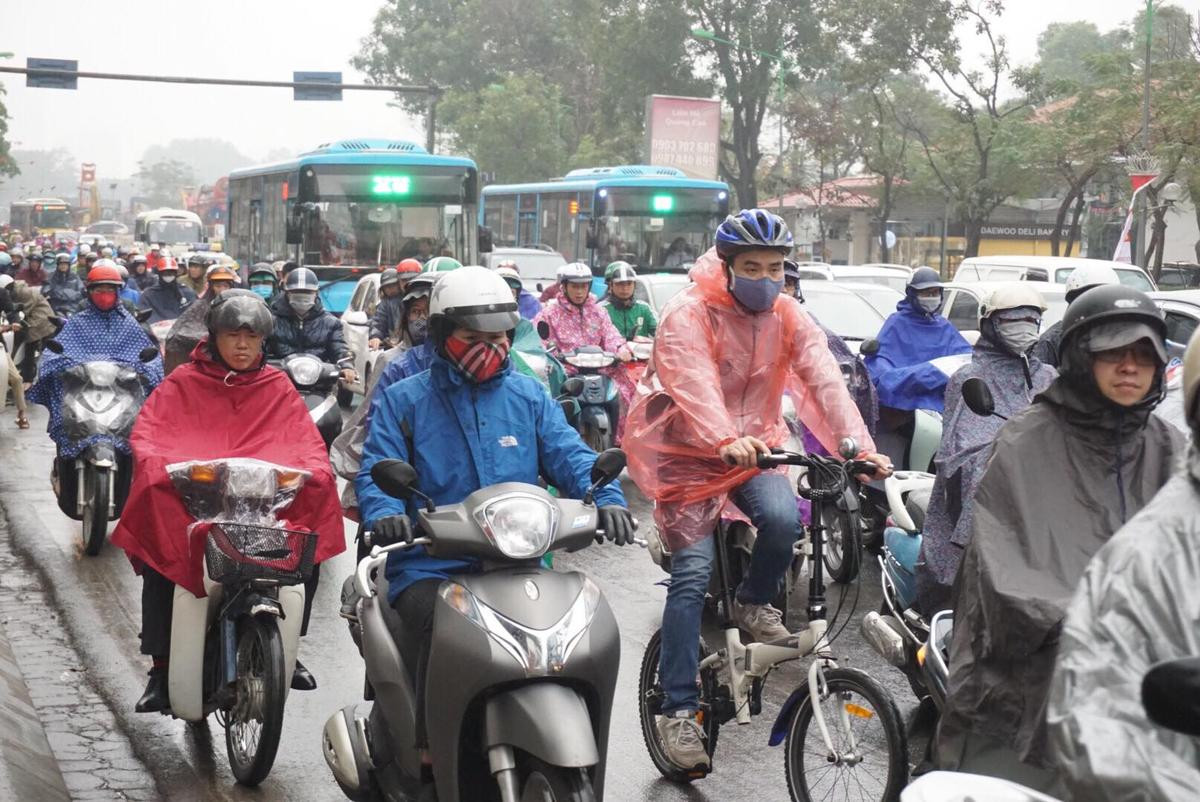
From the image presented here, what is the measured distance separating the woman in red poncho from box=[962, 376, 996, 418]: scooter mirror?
2.38 metres

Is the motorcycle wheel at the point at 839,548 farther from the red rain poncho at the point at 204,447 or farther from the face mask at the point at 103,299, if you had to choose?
the face mask at the point at 103,299

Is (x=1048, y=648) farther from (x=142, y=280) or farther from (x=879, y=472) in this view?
(x=142, y=280)

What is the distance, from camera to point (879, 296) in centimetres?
1451

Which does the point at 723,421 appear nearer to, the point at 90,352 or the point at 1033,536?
the point at 1033,536

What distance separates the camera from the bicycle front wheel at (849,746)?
188 inches

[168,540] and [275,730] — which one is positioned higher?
[168,540]

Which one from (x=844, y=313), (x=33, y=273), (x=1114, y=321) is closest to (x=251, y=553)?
(x=1114, y=321)

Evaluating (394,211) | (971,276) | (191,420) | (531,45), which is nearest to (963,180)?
(971,276)

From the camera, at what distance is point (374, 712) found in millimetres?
4992

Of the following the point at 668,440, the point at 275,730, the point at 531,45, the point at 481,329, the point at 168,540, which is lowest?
the point at 275,730

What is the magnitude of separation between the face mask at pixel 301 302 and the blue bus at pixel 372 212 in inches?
473

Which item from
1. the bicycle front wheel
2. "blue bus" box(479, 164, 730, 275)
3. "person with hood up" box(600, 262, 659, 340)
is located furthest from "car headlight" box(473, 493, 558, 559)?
"blue bus" box(479, 164, 730, 275)

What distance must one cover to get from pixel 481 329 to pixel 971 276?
62.5 feet

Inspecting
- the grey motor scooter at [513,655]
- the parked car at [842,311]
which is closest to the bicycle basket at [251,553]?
the grey motor scooter at [513,655]
